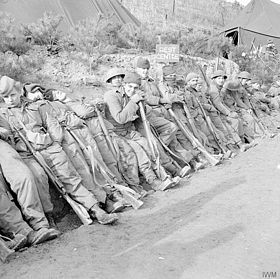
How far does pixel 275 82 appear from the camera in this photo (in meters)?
16.5

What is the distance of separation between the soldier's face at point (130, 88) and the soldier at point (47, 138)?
1.50 metres

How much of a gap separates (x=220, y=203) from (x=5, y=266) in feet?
8.73

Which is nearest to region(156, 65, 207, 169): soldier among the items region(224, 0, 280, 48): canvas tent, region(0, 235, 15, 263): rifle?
region(0, 235, 15, 263): rifle

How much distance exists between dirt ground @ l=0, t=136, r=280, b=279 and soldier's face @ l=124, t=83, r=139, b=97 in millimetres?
1677

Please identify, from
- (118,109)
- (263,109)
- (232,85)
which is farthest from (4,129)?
(263,109)

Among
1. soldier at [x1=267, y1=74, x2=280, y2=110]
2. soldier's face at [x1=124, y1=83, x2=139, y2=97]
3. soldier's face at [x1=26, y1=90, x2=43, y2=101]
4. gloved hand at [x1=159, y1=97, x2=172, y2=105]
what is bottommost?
soldier at [x1=267, y1=74, x2=280, y2=110]

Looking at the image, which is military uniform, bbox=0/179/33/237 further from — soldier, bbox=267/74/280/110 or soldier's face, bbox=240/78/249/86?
soldier, bbox=267/74/280/110

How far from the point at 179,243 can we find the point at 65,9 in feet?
41.4

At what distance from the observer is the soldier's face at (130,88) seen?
6.39 m

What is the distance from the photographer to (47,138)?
4934mm

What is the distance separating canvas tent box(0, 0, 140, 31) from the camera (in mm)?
13719

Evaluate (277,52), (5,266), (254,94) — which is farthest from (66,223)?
(277,52)

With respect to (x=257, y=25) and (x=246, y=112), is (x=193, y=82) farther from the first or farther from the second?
(x=257, y=25)

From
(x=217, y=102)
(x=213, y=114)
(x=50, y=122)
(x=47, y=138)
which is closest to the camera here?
(x=47, y=138)
